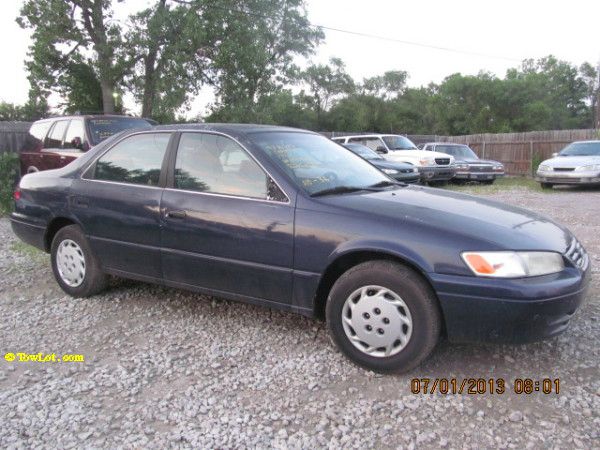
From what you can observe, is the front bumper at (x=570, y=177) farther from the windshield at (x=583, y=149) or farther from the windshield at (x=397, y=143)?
the windshield at (x=397, y=143)

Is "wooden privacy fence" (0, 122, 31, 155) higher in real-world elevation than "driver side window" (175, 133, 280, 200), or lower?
higher

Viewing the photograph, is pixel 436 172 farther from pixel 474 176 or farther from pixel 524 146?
pixel 524 146

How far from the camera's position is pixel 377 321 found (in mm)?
3025

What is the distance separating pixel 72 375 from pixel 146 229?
117 centimetres

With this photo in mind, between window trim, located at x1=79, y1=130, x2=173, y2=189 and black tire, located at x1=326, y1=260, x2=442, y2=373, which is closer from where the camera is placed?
black tire, located at x1=326, y1=260, x2=442, y2=373

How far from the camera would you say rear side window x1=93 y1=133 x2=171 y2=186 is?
401cm

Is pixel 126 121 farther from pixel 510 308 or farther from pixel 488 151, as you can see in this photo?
pixel 488 151

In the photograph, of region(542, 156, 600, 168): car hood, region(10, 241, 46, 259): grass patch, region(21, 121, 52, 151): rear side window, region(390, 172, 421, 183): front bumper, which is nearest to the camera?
region(10, 241, 46, 259): grass patch

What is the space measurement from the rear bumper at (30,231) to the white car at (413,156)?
433 inches

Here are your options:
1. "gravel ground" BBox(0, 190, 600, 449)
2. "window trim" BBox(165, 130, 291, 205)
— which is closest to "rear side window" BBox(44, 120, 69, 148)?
"gravel ground" BBox(0, 190, 600, 449)

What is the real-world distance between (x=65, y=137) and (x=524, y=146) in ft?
60.2

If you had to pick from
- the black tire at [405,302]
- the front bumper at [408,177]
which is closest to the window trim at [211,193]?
the black tire at [405,302]

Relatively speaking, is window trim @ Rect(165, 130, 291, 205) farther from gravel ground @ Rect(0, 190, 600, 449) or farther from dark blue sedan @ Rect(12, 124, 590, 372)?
gravel ground @ Rect(0, 190, 600, 449)

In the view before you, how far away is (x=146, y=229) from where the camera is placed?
3.89 meters
